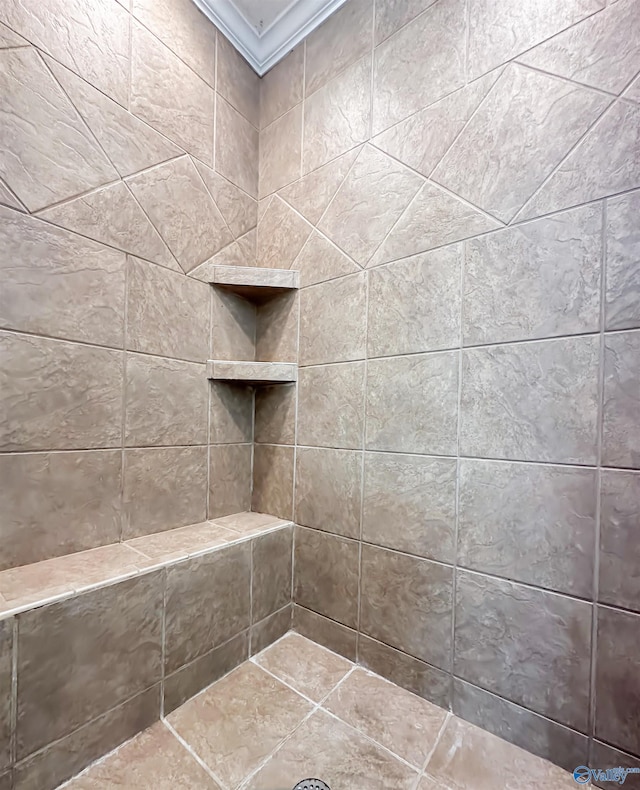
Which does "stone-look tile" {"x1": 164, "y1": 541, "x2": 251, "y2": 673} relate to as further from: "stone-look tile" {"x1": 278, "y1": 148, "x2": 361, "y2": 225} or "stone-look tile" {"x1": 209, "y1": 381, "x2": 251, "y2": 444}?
"stone-look tile" {"x1": 278, "y1": 148, "x2": 361, "y2": 225}

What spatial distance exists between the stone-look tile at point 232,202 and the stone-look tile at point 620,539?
135 cm

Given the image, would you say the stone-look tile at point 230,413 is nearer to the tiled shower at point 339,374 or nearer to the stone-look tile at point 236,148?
the tiled shower at point 339,374

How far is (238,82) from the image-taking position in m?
1.31

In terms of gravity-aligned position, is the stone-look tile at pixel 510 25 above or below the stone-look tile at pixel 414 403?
above

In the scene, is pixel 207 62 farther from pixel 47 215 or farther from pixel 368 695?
pixel 368 695

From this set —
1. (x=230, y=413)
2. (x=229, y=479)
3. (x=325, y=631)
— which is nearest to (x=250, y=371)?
(x=230, y=413)

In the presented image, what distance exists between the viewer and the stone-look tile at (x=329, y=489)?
3.53 feet

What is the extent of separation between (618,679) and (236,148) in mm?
1847

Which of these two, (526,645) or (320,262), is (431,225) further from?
(526,645)

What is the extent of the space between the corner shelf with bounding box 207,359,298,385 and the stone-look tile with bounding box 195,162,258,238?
20.1 inches

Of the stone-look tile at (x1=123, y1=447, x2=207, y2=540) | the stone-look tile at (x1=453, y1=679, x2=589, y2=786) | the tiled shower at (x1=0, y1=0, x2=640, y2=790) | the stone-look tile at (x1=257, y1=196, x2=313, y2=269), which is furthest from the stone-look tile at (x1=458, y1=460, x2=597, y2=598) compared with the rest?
the stone-look tile at (x1=257, y1=196, x2=313, y2=269)

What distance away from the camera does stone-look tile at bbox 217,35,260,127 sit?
1.25m

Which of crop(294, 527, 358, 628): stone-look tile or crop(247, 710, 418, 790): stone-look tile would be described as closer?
crop(247, 710, 418, 790): stone-look tile

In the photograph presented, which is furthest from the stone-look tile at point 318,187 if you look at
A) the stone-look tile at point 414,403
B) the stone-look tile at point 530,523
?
the stone-look tile at point 530,523
